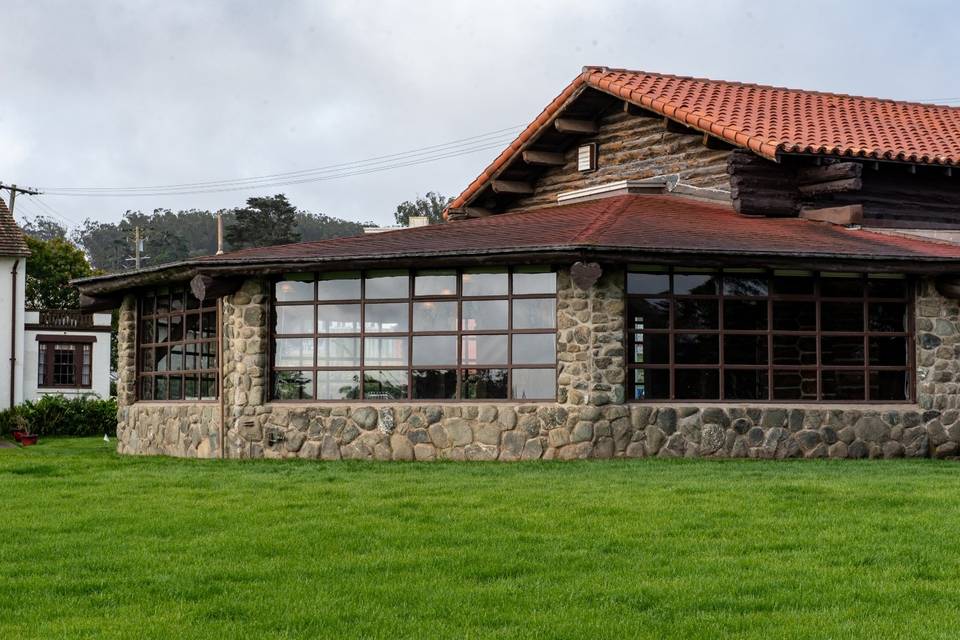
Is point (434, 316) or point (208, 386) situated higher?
point (434, 316)

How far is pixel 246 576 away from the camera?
7801 mm

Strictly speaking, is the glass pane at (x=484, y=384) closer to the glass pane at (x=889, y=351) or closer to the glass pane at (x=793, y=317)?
the glass pane at (x=793, y=317)

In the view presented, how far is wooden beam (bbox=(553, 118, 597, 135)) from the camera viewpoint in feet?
68.5

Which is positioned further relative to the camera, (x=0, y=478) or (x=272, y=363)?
(x=272, y=363)

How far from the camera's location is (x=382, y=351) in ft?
54.6

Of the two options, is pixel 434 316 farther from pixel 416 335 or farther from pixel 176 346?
pixel 176 346

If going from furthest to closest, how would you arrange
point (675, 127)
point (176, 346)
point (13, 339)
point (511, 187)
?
1. point (13, 339)
2. point (511, 187)
3. point (675, 127)
4. point (176, 346)

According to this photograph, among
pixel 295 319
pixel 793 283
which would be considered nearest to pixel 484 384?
pixel 295 319

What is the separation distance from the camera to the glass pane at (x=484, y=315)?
16.2 m

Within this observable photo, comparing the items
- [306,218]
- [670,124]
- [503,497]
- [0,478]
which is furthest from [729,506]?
[306,218]

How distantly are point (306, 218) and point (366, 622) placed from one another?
9586cm

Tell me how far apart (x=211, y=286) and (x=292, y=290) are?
1109 mm

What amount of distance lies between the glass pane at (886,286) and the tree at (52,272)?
36.6 m

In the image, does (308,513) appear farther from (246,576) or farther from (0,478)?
(0,478)
